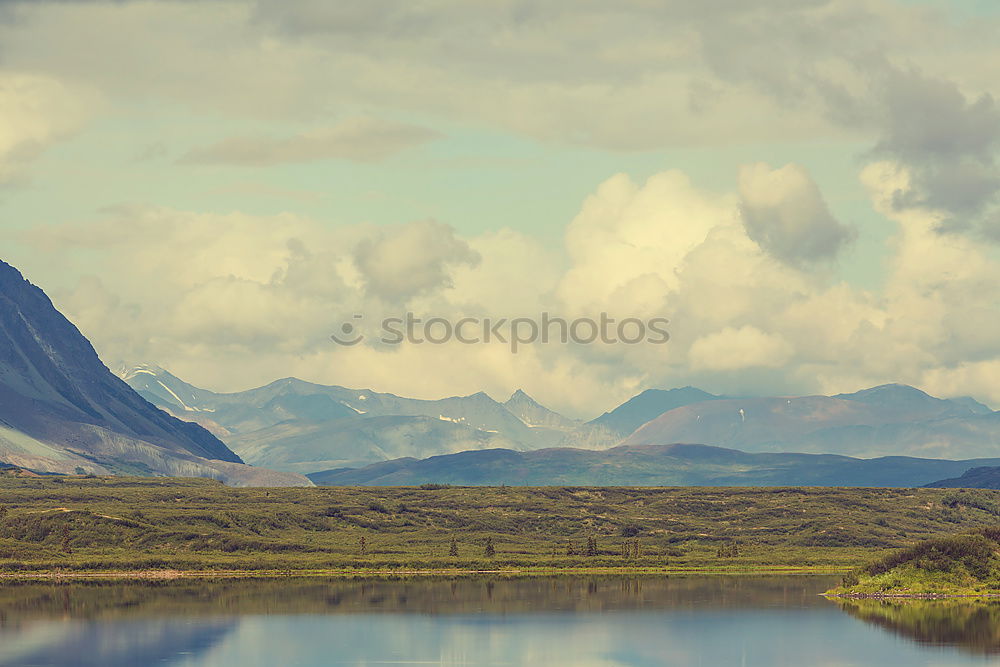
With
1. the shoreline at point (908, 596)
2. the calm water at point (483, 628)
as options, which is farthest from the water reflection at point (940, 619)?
the shoreline at point (908, 596)

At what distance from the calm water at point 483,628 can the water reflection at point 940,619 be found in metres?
0.22

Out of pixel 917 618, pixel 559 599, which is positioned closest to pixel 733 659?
pixel 917 618

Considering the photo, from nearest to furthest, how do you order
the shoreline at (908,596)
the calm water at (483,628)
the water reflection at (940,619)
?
the calm water at (483,628) < the water reflection at (940,619) < the shoreline at (908,596)

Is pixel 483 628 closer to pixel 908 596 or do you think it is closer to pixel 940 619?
pixel 940 619

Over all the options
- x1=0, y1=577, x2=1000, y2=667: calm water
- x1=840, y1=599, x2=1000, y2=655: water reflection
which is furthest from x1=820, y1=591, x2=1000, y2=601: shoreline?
x1=0, y1=577, x2=1000, y2=667: calm water

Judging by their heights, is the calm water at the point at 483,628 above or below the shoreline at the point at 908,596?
below

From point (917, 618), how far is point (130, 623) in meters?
80.7

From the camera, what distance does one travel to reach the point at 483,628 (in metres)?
143

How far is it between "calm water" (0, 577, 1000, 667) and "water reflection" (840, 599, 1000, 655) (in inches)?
8.5

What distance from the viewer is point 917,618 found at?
145125 mm

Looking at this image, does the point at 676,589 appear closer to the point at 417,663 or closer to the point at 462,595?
the point at 462,595

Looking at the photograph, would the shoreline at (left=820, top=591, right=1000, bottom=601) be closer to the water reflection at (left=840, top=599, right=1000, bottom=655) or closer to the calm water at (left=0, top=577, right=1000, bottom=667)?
the water reflection at (left=840, top=599, right=1000, bottom=655)

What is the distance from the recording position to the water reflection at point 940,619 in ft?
419

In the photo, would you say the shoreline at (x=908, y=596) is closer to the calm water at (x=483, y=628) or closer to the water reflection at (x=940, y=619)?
the water reflection at (x=940, y=619)
